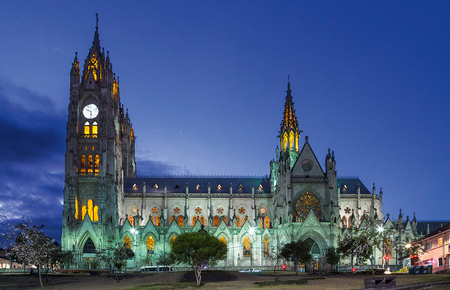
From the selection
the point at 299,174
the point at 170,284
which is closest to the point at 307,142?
the point at 299,174

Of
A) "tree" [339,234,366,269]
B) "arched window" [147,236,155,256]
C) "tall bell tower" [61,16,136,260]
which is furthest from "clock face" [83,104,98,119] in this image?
"tree" [339,234,366,269]

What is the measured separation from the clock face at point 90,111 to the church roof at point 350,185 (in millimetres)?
51809

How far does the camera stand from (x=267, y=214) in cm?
11294

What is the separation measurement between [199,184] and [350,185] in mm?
31726

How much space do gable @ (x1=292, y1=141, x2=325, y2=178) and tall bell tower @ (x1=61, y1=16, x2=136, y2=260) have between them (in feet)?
113

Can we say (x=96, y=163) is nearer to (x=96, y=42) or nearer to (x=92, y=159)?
(x=92, y=159)

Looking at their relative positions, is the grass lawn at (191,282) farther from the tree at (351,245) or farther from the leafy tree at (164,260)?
the leafy tree at (164,260)

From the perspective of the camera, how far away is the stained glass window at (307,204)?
10269 centimetres

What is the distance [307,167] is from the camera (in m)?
104

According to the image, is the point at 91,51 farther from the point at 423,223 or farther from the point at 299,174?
the point at 423,223

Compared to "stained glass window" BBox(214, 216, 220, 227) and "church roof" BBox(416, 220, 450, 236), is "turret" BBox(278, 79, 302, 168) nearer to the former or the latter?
"stained glass window" BBox(214, 216, 220, 227)

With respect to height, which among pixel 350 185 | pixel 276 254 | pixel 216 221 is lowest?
pixel 276 254

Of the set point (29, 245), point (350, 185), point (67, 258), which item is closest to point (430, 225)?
point (350, 185)

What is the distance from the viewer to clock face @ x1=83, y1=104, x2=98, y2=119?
10969cm
